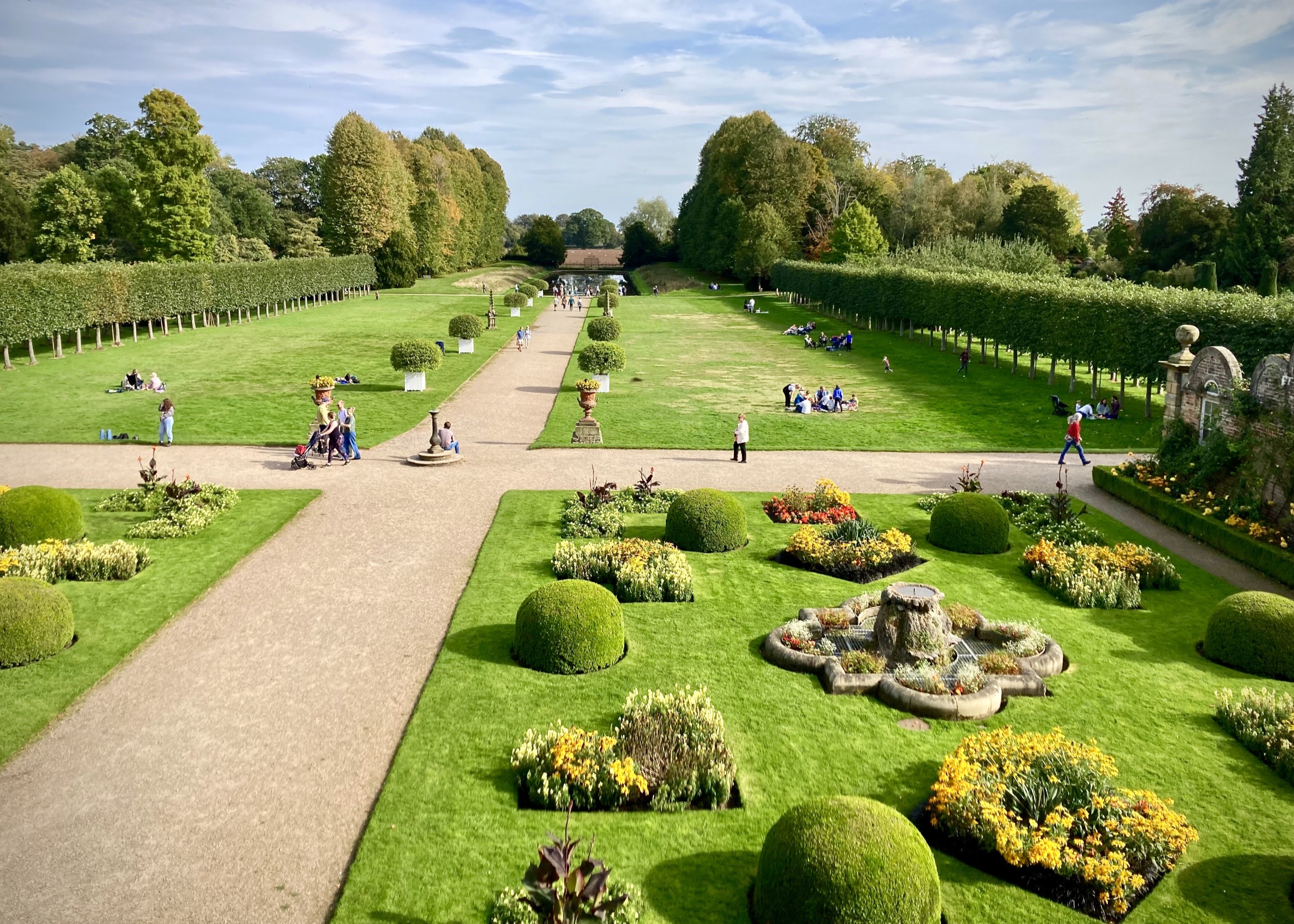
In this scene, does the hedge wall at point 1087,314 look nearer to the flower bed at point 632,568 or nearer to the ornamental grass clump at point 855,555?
the ornamental grass clump at point 855,555

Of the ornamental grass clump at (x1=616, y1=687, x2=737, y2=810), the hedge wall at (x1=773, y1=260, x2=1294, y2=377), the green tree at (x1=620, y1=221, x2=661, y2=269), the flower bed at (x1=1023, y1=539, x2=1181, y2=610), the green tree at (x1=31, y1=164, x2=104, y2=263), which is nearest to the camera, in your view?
the ornamental grass clump at (x1=616, y1=687, x2=737, y2=810)

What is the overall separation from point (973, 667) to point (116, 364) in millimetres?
42640

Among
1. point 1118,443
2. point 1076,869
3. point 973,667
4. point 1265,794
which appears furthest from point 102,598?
point 1118,443

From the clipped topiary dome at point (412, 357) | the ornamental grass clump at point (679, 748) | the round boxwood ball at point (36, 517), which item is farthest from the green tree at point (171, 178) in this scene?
the ornamental grass clump at point (679, 748)

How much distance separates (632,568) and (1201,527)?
472 inches

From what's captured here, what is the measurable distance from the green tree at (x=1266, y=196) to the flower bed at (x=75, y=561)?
70.7 m

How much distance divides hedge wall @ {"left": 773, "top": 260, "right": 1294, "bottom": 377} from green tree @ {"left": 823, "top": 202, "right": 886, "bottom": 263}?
23879mm

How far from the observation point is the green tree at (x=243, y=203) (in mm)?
95312

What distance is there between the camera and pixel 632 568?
15727 mm

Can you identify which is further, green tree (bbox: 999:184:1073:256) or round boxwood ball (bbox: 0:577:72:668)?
green tree (bbox: 999:184:1073:256)

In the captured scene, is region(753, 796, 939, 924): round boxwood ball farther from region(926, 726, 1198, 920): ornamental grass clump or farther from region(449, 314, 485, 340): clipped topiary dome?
region(449, 314, 485, 340): clipped topiary dome

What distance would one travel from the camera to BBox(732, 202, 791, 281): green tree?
94250 millimetres

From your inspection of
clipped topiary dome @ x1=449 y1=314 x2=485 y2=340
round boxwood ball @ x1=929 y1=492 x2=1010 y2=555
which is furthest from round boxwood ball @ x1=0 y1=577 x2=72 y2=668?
clipped topiary dome @ x1=449 y1=314 x2=485 y2=340

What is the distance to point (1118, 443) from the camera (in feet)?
94.6
